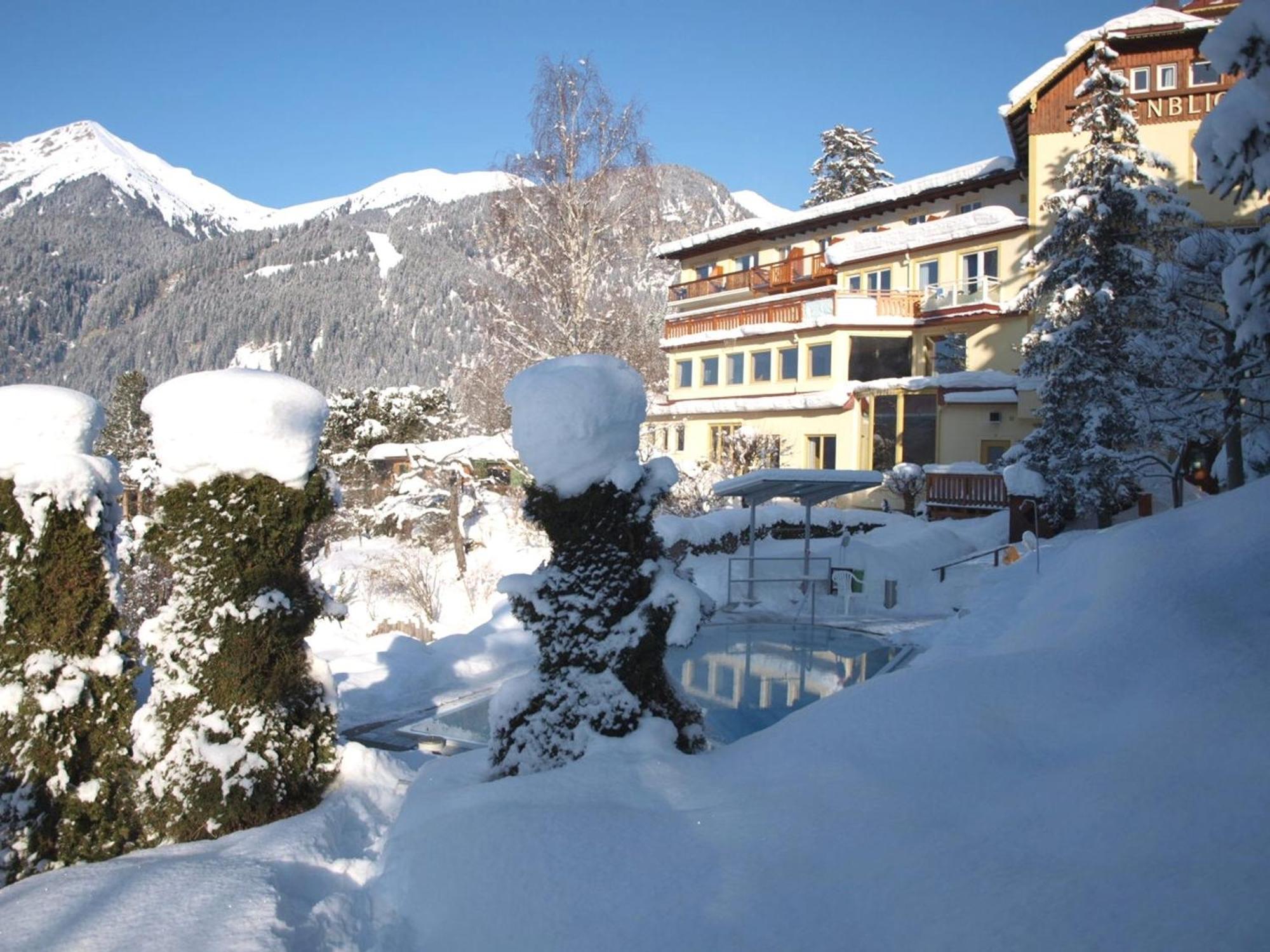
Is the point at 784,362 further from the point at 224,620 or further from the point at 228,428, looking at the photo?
the point at 224,620

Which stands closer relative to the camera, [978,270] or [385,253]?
[978,270]

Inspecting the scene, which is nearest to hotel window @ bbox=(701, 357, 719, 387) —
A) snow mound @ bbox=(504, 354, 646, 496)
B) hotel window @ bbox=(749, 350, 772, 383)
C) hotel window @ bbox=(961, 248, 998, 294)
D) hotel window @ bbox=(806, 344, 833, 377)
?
hotel window @ bbox=(749, 350, 772, 383)

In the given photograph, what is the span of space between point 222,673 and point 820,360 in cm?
2851

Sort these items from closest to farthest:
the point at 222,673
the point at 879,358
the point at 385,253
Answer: the point at 222,673 → the point at 879,358 → the point at 385,253

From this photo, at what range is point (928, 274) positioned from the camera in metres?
31.2

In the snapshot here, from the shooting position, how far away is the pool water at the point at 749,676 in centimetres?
809

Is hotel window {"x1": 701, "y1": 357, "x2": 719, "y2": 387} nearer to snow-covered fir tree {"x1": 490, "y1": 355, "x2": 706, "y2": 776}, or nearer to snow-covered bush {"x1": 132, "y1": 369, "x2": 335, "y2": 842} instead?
snow-covered fir tree {"x1": 490, "y1": 355, "x2": 706, "y2": 776}

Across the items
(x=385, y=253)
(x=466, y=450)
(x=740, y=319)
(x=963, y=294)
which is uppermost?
(x=385, y=253)

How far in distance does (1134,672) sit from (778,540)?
1622cm

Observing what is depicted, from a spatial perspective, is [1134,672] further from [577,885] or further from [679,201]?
[679,201]

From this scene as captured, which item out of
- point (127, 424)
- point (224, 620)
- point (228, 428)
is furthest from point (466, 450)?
point (127, 424)

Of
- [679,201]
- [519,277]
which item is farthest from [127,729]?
[679,201]

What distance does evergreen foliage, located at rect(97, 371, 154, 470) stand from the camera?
113 ft

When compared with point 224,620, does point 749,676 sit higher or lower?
lower
